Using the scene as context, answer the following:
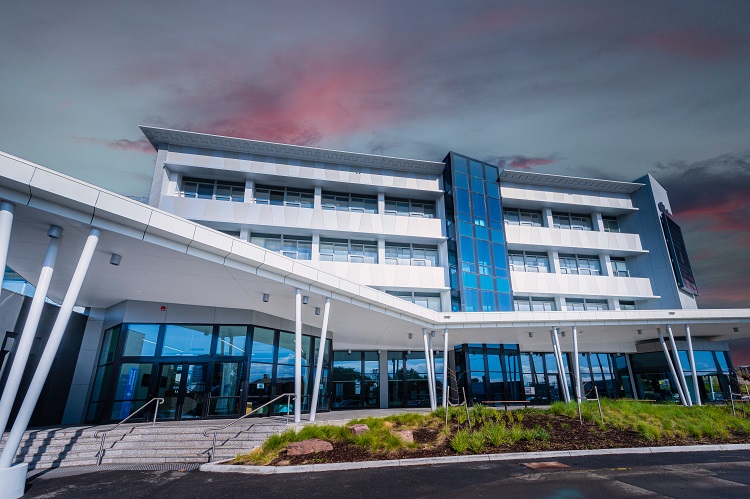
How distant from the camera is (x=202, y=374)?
16844 millimetres

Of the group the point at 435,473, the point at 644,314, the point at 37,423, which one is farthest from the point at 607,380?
the point at 37,423

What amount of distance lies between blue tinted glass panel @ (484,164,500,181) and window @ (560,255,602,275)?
29.7 feet

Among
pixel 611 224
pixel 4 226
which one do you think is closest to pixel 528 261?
pixel 611 224

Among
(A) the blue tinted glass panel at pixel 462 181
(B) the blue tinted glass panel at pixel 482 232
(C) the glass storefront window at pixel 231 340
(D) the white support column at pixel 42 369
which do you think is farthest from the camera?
(A) the blue tinted glass panel at pixel 462 181

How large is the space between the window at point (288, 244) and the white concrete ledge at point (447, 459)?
59.8 feet

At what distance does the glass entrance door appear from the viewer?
16281 millimetres

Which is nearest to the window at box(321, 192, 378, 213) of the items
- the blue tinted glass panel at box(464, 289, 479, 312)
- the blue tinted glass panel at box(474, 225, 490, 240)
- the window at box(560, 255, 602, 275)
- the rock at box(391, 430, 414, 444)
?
the blue tinted glass panel at box(474, 225, 490, 240)

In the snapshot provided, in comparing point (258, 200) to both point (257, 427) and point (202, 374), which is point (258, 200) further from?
point (257, 427)

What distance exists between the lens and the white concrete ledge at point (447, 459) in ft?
32.3

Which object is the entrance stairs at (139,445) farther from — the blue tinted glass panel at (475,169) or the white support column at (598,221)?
the white support column at (598,221)

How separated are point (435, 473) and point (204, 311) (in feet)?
40.3

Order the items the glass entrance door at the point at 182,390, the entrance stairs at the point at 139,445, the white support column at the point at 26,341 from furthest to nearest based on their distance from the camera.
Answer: the glass entrance door at the point at 182,390 < the entrance stairs at the point at 139,445 < the white support column at the point at 26,341

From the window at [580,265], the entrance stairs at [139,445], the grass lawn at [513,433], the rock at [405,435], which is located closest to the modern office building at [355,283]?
the window at [580,265]

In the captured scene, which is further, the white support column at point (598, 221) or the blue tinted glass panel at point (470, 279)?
the white support column at point (598, 221)
